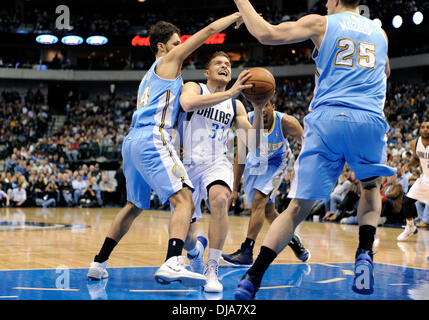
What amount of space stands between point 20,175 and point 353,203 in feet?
34.9

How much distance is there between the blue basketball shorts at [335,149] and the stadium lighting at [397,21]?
2199 centimetres

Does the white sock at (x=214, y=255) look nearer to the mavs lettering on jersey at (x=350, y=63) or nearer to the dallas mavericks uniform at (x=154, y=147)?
the dallas mavericks uniform at (x=154, y=147)

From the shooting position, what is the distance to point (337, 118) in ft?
11.7

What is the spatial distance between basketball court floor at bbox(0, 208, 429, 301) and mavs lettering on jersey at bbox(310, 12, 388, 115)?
4.78 feet

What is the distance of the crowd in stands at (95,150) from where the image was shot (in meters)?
13.6

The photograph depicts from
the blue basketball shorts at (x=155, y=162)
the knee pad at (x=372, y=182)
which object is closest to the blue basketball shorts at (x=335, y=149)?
the knee pad at (x=372, y=182)

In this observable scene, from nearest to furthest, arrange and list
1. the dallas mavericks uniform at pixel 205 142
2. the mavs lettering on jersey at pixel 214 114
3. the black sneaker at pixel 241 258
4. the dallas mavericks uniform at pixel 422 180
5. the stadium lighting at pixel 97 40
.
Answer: the dallas mavericks uniform at pixel 205 142
the mavs lettering on jersey at pixel 214 114
the black sneaker at pixel 241 258
the dallas mavericks uniform at pixel 422 180
the stadium lighting at pixel 97 40

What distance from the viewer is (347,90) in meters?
3.63

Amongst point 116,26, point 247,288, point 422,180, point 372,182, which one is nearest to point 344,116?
point 372,182

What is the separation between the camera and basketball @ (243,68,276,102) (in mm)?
4312

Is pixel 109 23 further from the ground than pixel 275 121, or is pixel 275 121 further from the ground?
pixel 109 23
